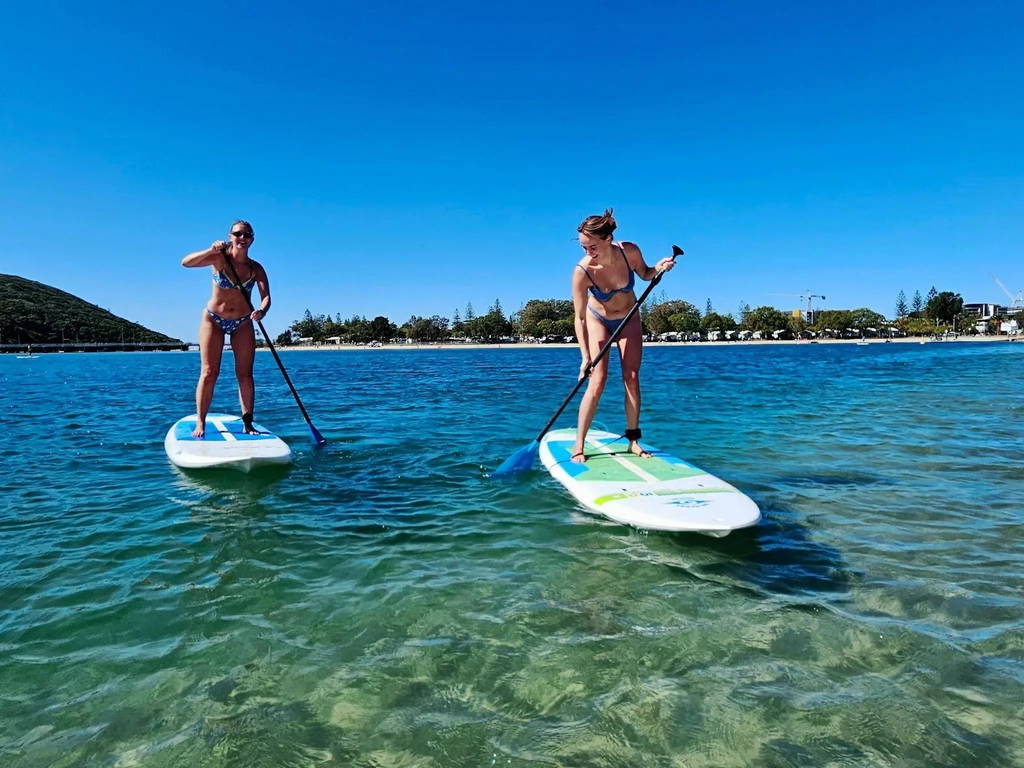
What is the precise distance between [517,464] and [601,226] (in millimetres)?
3094

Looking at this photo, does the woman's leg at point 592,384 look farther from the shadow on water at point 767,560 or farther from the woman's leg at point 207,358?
the woman's leg at point 207,358

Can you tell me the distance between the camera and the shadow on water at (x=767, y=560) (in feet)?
13.2

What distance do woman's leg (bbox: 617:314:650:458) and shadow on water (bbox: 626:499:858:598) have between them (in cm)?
180

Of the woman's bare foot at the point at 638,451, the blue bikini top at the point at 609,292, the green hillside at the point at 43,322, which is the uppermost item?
the green hillside at the point at 43,322

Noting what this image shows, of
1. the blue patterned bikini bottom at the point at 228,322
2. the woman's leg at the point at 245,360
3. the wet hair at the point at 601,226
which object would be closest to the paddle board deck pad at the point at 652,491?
the wet hair at the point at 601,226

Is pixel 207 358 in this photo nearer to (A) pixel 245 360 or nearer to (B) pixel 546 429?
(A) pixel 245 360

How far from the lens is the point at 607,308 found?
6.75 metres

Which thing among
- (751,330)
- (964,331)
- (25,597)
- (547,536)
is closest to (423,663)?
(547,536)

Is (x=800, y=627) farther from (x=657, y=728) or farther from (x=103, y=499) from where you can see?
(x=103, y=499)

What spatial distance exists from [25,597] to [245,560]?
1.38 metres

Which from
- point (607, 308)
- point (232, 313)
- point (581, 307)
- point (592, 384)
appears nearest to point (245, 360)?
point (232, 313)

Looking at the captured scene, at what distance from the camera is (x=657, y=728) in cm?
260

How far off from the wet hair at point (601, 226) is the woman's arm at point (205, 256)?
4.88 m

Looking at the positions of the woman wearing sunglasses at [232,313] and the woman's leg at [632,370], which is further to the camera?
the woman wearing sunglasses at [232,313]
